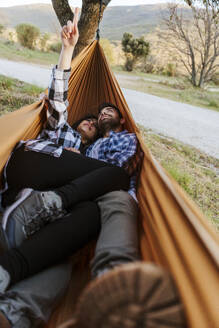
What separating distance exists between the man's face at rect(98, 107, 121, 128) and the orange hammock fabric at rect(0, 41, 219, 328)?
0.28ft

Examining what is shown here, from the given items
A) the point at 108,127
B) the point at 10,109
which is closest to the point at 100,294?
the point at 108,127

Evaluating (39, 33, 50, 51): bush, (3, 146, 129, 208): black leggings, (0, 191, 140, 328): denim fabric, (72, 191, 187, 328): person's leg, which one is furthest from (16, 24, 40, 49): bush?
(72, 191, 187, 328): person's leg

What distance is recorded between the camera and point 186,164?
120 inches

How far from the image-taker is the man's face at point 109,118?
1.87 meters

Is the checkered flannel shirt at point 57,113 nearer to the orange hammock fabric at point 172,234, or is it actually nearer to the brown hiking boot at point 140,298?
the orange hammock fabric at point 172,234

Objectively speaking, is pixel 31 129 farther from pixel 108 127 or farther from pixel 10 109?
pixel 10 109

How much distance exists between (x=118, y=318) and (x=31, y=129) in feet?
4.17

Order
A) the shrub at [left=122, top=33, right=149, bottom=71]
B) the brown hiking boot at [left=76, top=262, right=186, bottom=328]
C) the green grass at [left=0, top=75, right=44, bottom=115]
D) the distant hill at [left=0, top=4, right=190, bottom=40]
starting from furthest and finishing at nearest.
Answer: the distant hill at [left=0, top=4, right=190, bottom=40]
the shrub at [left=122, top=33, right=149, bottom=71]
the green grass at [left=0, top=75, right=44, bottom=115]
the brown hiking boot at [left=76, top=262, right=186, bottom=328]

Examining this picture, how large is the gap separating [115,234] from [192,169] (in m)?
2.19

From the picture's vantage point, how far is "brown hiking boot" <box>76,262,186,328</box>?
505 mm

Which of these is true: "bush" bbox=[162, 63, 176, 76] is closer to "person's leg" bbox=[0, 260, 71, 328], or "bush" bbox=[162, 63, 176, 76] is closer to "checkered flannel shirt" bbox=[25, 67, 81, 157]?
"checkered flannel shirt" bbox=[25, 67, 81, 157]

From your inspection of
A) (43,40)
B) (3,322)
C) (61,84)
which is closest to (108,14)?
(43,40)

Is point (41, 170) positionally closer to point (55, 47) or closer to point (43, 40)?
point (43, 40)

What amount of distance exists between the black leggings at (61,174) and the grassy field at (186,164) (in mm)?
1115
